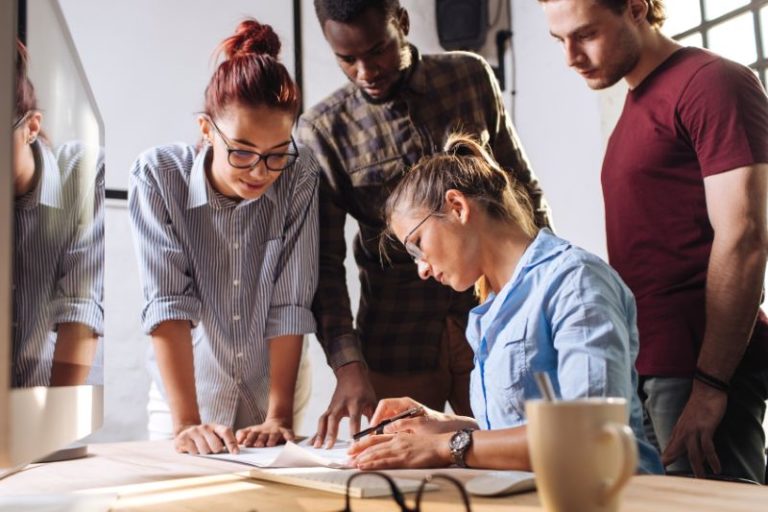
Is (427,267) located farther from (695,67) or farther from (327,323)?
(695,67)

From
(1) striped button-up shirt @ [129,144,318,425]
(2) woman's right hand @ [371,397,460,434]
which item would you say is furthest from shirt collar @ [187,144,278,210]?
(2) woman's right hand @ [371,397,460,434]

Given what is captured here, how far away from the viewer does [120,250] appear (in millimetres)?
Answer: 3553

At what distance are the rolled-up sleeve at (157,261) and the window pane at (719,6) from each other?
86.4 inches

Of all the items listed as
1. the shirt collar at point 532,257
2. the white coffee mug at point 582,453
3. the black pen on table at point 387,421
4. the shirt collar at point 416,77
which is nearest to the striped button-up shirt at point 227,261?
the shirt collar at point 416,77

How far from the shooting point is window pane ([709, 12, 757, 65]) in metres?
3.03

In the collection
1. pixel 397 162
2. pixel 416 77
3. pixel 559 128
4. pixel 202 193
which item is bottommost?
pixel 202 193

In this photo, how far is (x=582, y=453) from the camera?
0.59 metres

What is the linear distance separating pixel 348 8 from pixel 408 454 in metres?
1.11

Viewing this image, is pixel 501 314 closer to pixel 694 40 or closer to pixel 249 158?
pixel 249 158

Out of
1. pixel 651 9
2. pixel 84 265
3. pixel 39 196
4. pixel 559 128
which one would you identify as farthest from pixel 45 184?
pixel 559 128

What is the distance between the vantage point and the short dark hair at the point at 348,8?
191cm

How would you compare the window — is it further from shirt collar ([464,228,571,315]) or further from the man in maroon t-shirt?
shirt collar ([464,228,571,315])

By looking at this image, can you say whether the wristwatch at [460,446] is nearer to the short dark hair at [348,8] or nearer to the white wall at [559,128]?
the short dark hair at [348,8]

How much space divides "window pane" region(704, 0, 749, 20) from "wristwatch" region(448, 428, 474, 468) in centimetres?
250
